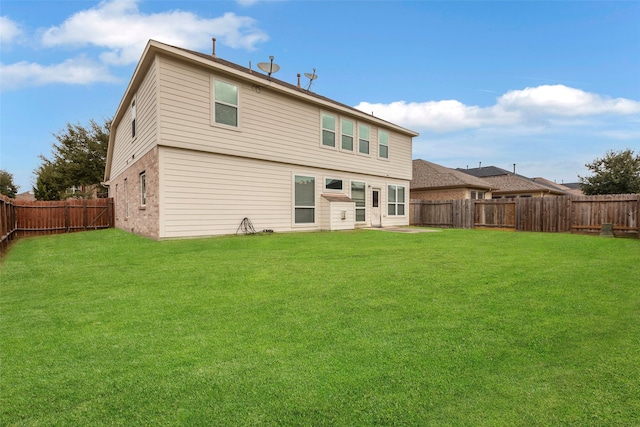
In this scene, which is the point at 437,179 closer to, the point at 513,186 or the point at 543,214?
the point at 513,186

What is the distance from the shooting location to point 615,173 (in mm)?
22141

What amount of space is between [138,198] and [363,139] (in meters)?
9.91

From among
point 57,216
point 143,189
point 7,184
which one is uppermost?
point 7,184

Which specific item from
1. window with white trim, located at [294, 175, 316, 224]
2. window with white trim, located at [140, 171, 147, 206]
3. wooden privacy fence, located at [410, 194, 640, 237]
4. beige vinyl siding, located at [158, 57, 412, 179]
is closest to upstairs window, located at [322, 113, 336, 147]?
beige vinyl siding, located at [158, 57, 412, 179]

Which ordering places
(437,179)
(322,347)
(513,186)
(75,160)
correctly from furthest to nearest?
1. (513,186)
2. (75,160)
3. (437,179)
4. (322,347)

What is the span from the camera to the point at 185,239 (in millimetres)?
9492

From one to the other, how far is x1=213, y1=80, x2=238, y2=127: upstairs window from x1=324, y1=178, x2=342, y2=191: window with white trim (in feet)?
15.0

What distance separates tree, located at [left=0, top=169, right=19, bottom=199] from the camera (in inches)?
1537

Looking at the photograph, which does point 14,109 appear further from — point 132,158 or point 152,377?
point 152,377

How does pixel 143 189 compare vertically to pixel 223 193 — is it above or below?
above

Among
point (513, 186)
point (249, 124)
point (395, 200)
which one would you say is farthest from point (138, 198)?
point (513, 186)

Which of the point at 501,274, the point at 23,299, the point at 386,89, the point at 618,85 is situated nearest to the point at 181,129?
the point at 23,299

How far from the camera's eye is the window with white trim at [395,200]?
1696cm

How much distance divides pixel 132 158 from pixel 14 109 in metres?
6.03
